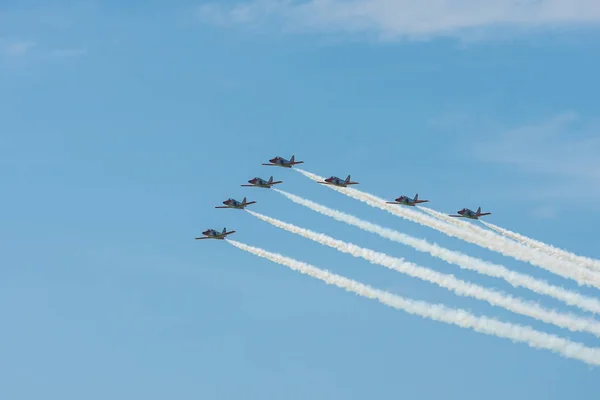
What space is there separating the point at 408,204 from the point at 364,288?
13648 mm

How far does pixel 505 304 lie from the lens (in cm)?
15212

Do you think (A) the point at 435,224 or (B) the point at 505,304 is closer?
(B) the point at 505,304

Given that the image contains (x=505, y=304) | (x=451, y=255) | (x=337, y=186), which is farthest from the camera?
(x=337, y=186)

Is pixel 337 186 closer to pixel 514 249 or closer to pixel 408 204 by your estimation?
pixel 408 204

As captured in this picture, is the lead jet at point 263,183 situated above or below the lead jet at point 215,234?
above

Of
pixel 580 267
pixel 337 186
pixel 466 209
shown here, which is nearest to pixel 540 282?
pixel 580 267

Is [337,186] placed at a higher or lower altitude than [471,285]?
higher

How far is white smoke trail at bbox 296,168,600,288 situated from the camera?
500 feet

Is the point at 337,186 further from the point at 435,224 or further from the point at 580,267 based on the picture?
the point at 580,267

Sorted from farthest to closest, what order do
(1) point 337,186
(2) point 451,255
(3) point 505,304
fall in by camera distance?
(1) point 337,186
(2) point 451,255
(3) point 505,304

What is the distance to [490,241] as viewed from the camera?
538 ft

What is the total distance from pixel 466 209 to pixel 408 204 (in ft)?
22.5

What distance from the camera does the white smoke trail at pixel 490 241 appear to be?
152500 millimetres

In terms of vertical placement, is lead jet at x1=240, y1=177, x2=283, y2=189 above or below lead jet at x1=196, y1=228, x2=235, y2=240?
above
